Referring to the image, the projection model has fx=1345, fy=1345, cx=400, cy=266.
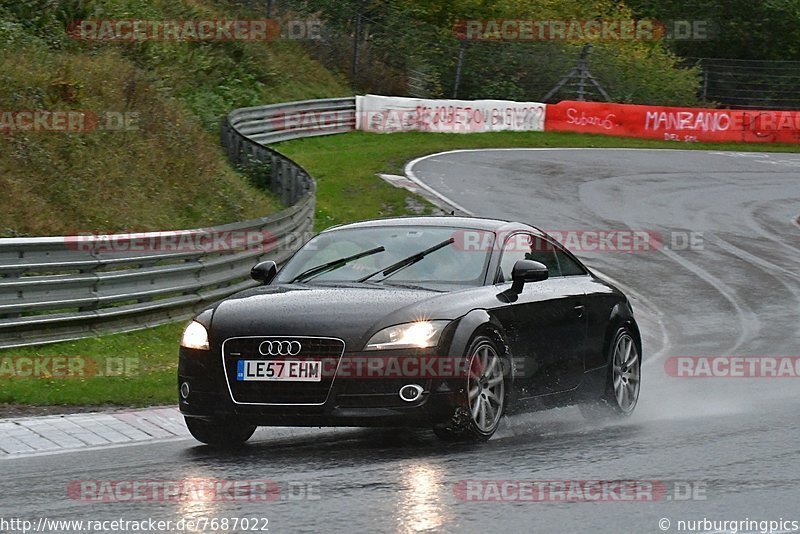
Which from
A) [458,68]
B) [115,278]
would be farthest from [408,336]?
[458,68]

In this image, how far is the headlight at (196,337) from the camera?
8406mm

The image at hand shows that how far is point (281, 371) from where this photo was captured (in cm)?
805

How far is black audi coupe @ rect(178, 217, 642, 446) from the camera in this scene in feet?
26.2

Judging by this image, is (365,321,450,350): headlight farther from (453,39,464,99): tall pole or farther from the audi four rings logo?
(453,39,464,99): tall pole

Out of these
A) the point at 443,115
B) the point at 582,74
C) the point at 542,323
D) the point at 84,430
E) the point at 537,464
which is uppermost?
the point at 542,323

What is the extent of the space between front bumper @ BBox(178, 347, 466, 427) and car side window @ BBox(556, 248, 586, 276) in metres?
2.44

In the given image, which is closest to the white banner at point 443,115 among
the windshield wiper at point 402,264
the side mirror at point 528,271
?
the windshield wiper at point 402,264

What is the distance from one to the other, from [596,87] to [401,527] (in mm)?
44173

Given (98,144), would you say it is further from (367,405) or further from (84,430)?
(367,405)

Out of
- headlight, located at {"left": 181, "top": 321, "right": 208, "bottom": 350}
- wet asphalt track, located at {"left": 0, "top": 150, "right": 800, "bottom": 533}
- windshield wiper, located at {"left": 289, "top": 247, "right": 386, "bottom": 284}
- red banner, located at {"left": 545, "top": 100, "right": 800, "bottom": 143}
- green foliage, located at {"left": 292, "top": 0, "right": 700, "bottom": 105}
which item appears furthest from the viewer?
green foliage, located at {"left": 292, "top": 0, "right": 700, "bottom": 105}

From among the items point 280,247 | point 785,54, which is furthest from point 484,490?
point 785,54

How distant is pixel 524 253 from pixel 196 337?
2.63m

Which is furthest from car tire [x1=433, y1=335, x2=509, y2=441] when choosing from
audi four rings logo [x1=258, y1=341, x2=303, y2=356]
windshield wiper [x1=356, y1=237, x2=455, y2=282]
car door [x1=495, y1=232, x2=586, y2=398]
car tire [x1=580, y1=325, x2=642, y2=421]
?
car tire [x1=580, y1=325, x2=642, y2=421]

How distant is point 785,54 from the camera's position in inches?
2638
